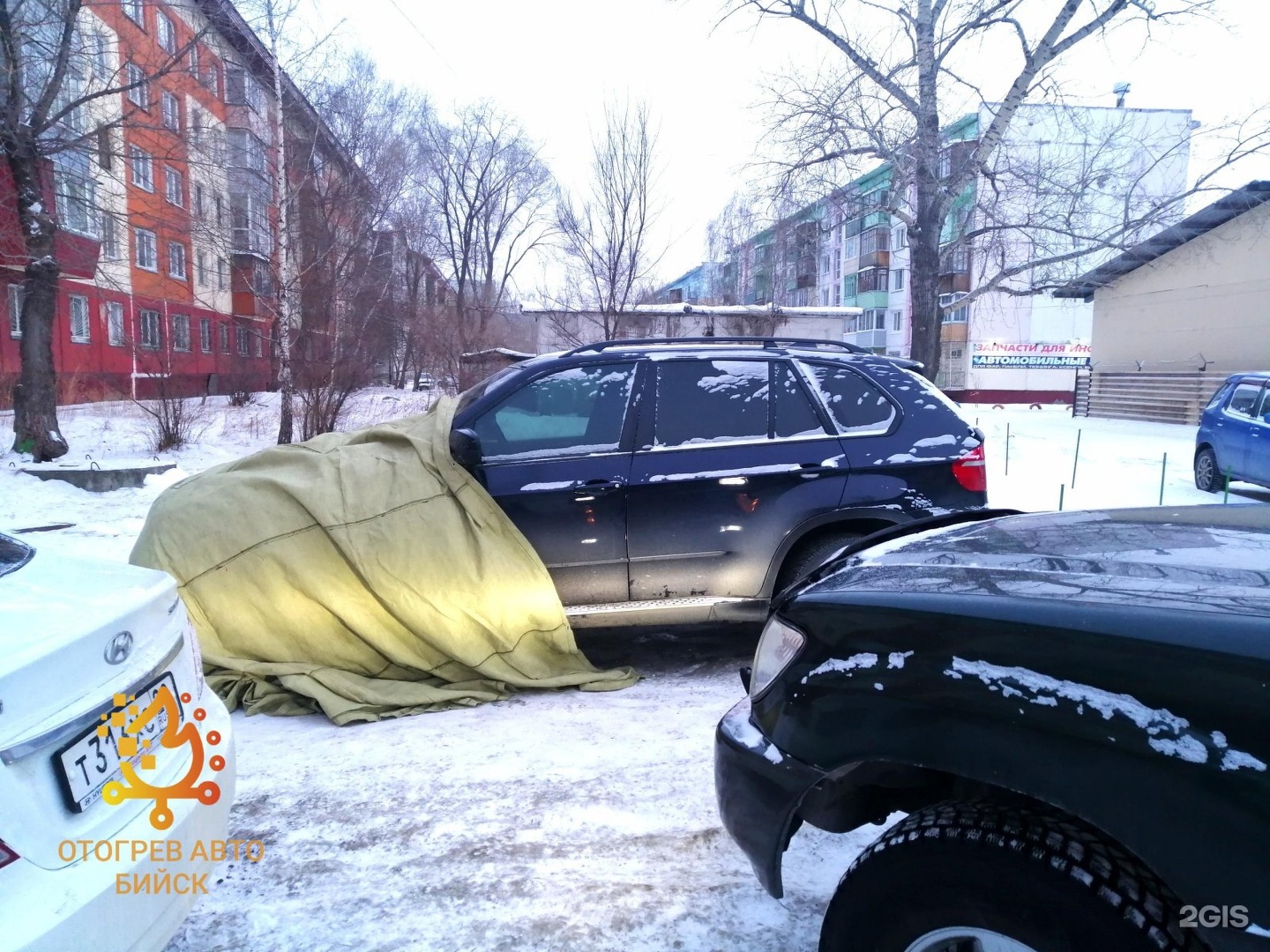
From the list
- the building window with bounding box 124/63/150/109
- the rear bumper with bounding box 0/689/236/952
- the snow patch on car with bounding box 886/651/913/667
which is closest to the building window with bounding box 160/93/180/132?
the building window with bounding box 124/63/150/109

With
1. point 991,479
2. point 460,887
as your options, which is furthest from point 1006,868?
point 991,479

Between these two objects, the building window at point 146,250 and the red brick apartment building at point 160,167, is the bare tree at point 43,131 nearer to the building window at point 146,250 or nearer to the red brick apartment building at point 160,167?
the red brick apartment building at point 160,167

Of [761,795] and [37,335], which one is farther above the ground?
[37,335]

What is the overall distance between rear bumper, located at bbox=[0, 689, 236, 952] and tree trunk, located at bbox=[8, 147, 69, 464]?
12158 mm

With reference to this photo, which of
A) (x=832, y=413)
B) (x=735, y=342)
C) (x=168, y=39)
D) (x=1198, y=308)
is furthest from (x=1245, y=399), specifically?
(x=168, y=39)

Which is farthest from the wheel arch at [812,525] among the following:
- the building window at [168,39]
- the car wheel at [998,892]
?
the building window at [168,39]

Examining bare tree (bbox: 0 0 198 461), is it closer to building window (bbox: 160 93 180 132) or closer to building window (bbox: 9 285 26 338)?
building window (bbox: 160 93 180 132)

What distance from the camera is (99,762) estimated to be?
1771mm

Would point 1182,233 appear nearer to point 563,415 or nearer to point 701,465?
point 701,465

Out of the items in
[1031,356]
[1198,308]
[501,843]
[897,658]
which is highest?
[1198,308]

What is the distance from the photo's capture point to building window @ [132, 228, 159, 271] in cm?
2352

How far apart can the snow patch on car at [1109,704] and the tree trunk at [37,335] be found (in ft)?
44.7

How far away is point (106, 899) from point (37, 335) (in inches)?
515

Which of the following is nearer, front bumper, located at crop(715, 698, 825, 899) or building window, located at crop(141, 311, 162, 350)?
front bumper, located at crop(715, 698, 825, 899)
